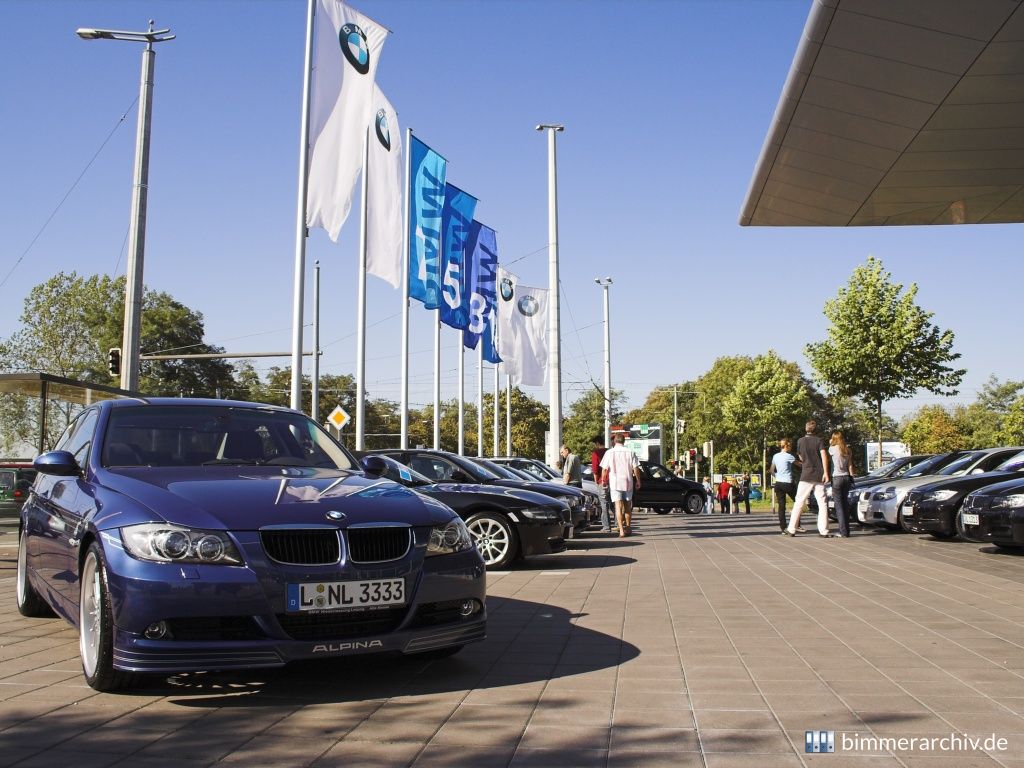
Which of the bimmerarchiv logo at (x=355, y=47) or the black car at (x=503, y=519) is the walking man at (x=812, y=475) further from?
the bimmerarchiv logo at (x=355, y=47)

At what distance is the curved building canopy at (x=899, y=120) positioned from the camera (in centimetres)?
1149

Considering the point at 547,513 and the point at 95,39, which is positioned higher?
the point at 95,39

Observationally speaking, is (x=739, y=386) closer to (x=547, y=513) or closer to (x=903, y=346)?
(x=903, y=346)

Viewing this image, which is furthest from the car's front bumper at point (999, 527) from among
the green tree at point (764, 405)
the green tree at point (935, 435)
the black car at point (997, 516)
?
the green tree at point (935, 435)

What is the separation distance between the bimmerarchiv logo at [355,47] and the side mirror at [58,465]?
13435mm

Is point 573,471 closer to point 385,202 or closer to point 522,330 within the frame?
point 385,202

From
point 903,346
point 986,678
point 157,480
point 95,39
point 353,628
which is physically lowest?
point 986,678

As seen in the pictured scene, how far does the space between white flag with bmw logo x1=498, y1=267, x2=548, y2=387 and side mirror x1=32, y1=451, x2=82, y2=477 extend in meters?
26.4

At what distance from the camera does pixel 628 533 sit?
61.7 feet

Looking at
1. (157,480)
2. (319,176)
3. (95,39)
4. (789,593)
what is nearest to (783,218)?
(319,176)

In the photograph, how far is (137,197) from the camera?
1834cm

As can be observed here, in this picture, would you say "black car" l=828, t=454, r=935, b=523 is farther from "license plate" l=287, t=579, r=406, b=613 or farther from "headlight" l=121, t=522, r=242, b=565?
"headlight" l=121, t=522, r=242, b=565

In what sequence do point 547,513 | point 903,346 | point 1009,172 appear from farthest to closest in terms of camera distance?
1. point 903,346
2. point 1009,172
3. point 547,513

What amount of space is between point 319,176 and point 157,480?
41.5ft
